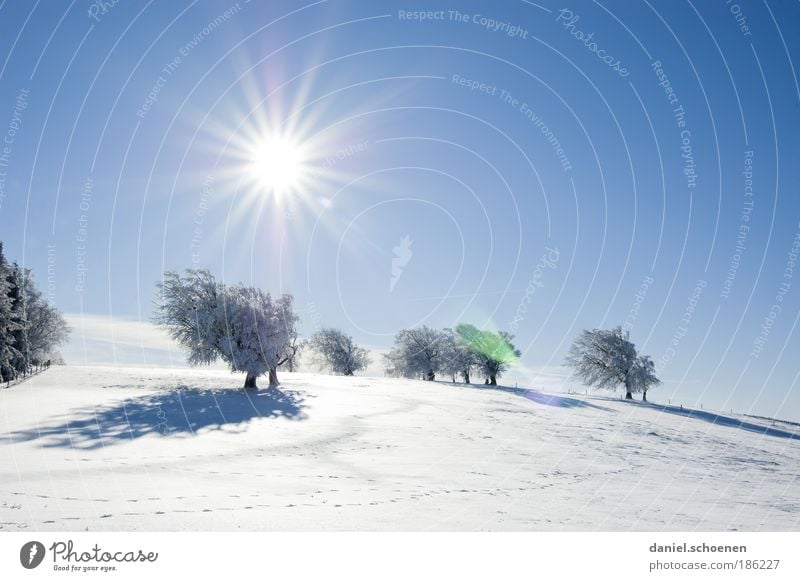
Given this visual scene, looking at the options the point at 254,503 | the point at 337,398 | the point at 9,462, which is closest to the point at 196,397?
the point at 337,398

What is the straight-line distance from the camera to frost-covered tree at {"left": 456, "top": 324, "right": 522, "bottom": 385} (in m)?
76.7

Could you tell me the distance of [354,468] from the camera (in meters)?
14.2

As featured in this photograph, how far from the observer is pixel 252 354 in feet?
116

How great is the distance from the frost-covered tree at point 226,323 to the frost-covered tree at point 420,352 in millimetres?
54577

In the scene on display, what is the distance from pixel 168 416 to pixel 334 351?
76503 mm

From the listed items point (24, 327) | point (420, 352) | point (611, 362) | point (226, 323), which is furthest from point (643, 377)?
point (24, 327)

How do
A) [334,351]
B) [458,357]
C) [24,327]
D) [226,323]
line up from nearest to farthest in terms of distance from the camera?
[226,323] < [24,327] < [458,357] < [334,351]

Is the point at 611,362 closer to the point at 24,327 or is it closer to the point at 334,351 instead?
the point at 334,351

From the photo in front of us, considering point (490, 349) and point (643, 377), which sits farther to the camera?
point (490, 349)

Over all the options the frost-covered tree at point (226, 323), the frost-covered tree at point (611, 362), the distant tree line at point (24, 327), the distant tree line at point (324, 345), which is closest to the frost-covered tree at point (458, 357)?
the distant tree line at point (324, 345)

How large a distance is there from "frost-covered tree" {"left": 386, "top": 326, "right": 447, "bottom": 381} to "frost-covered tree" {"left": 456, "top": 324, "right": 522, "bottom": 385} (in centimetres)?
957

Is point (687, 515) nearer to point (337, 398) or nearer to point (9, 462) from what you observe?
point (9, 462)

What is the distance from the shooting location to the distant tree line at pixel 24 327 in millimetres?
37494

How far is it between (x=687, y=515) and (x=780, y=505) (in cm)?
462
